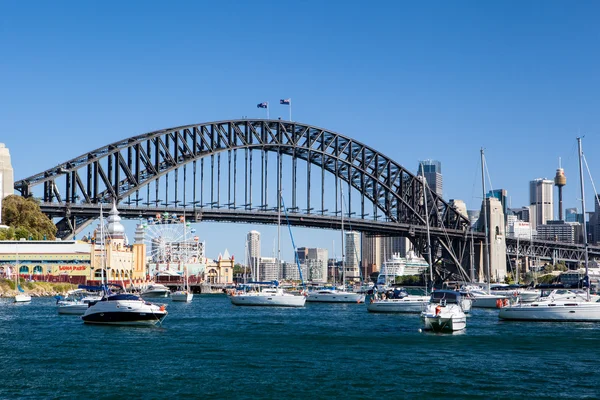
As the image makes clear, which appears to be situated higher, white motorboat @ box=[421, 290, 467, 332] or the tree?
the tree

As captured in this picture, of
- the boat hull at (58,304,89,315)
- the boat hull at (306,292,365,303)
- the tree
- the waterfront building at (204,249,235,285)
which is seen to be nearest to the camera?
the boat hull at (58,304,89,315)

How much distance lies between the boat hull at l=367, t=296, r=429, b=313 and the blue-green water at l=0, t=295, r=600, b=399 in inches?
467

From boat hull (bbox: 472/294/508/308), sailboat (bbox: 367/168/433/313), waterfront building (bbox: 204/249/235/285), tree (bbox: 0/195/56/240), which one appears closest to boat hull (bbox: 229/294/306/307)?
sailboat (bbox: 367/168/433/313)

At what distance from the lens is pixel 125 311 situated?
5812cm

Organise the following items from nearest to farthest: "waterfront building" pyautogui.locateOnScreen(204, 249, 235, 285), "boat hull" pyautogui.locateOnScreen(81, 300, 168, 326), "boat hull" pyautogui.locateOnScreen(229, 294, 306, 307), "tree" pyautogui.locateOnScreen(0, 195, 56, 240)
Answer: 1. "boat hull" pyautogui.locateOnScreen(81, 300, 168, 326)
2. "boat hull" pyautogui.locateOnScreen(229, 294, 306, 307)
3. "tree" pyautogui.locateOnScreen(0, 195, 56, 240)
4. "waterfront building" pyautogui.locateOnScreen(204, 249, 235, 285)

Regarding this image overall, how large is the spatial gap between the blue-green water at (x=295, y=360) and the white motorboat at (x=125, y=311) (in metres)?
1.00

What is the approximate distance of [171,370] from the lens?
3878 cm

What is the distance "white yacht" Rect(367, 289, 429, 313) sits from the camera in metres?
76.8

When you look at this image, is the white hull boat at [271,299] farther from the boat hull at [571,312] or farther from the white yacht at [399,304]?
the boat hull at [571,312]

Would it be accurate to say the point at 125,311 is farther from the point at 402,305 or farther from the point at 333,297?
the point at 333,297

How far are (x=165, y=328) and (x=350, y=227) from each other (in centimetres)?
7836

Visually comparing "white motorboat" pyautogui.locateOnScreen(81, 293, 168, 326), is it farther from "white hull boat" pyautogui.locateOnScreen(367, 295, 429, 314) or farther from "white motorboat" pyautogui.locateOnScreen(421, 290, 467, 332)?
"white hull boat" pyautogui.locateOnScreen(367, 295, 429, 314)

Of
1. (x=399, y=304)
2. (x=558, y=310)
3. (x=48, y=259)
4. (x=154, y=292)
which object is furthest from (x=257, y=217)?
(x=558, y=310)

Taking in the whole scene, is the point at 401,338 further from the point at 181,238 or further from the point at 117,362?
the point at 181,238
